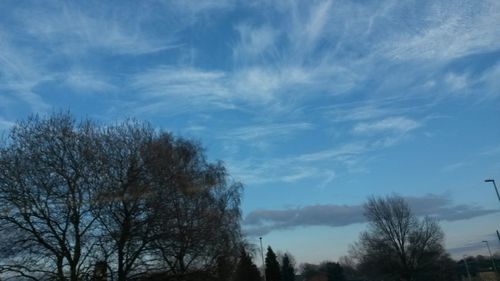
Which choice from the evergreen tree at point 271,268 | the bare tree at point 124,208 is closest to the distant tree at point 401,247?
the evergreen tree at point 271,268

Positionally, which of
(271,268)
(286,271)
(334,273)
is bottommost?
(334,273)

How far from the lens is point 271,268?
82.2 meters

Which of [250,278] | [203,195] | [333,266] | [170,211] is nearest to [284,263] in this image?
[333,266]

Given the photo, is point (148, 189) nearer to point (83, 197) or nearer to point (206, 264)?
point (83, 197)

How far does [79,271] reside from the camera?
24141 mm

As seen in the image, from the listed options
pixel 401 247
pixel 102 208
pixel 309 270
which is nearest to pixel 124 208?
pixel 102 208

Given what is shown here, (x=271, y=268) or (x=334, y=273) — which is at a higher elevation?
(x=271, y=268)

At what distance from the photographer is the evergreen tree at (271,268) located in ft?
264

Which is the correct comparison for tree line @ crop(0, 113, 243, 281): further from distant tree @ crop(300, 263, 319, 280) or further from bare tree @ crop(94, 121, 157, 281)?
distant tree @ crop(300, 263, 319, 280)

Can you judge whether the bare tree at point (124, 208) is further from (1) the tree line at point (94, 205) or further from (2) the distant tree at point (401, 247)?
(2) the distant tree at point (401, 247)

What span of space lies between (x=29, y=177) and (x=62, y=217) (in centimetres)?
241

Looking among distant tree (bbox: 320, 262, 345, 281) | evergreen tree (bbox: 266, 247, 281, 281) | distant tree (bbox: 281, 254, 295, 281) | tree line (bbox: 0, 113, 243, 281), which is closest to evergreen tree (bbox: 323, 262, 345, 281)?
distant tree (bbox: 320, 262, 345, 281)

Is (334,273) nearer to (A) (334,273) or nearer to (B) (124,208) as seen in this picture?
(A) (334,273)

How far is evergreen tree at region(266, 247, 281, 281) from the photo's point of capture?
80.4 meters
